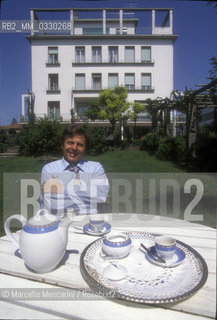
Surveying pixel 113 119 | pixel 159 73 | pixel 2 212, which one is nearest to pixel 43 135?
pixel 113 119

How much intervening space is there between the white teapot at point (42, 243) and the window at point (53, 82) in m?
23.1

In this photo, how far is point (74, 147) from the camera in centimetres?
205

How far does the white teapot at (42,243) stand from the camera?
0.88 m

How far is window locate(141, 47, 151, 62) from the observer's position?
73.8ft

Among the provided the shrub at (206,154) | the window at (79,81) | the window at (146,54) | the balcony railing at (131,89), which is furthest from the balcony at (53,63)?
the shrub at (206,154)

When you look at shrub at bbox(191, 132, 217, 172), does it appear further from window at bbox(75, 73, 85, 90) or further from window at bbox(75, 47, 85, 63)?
window at bbox(75, 47, 85, 63)

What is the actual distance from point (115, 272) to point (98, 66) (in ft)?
76.2

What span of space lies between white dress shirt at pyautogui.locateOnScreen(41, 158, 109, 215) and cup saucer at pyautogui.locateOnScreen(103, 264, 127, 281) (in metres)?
1.02

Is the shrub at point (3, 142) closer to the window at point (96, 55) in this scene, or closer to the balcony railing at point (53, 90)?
the balcony railing at point (53, 90)

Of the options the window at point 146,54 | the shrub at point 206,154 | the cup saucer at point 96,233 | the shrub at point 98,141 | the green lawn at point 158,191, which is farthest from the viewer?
the window at point 146,54

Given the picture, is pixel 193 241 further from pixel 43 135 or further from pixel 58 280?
pixel 43 135

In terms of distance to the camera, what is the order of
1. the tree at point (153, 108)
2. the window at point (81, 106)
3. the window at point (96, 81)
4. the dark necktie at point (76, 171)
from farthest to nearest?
the window at point (81, 106) < the window at point (96, 81) < the tree at point (153, 108) < the dark necktie at point (76, 171)

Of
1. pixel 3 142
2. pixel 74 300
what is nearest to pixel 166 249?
pixel 74 300

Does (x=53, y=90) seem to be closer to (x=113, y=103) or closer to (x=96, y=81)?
(x=96, y=81)
